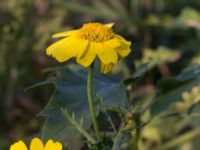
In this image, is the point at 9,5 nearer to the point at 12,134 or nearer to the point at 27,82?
the point at 27,82

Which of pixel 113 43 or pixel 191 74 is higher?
pixel 113 43

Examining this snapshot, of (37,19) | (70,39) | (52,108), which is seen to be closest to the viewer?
(70,39)

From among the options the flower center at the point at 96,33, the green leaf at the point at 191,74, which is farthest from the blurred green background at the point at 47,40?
the flower center at the point at 96,33

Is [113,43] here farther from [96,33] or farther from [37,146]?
[37,146]

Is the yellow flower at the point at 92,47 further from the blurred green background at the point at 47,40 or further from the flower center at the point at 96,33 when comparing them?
the blurred green background at the point at 47,40

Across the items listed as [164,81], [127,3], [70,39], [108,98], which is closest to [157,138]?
[164,81]

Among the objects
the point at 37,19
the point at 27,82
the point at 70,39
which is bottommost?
the point at 27,82

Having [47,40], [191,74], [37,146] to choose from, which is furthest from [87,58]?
[47,40]
